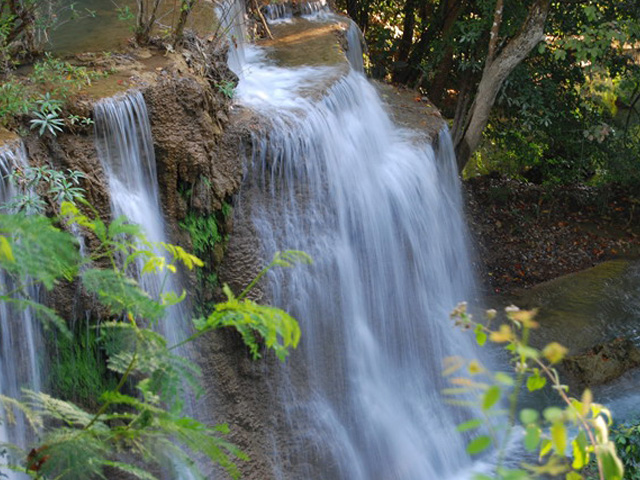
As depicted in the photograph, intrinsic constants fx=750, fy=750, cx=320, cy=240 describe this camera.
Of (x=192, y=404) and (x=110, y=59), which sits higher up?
(x=110, y=59)

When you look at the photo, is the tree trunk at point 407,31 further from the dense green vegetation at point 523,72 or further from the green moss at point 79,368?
the green moss at point 79,368

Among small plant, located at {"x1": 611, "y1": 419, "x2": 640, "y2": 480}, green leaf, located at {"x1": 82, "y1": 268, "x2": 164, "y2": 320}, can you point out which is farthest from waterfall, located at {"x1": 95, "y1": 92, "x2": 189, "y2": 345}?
small plant, located at {"x1": 611, "y1": 419, "x2": 640, "y2": 480}

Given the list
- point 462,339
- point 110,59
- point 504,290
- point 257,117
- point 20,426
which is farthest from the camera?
point 504,290

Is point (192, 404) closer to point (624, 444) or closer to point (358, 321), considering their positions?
point (358, 321)

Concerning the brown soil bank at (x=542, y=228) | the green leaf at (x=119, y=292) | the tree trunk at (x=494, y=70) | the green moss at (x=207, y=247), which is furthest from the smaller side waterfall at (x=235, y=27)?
the green leaf at (x=119, y=292)

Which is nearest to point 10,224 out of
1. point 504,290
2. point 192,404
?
point 192,404

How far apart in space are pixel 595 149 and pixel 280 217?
710 cm

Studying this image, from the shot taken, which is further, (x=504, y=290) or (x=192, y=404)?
(x=504, y=290)

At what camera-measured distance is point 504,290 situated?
1055cm

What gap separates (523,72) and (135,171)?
7.06m

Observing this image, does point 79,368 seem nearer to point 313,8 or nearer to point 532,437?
point 532,437

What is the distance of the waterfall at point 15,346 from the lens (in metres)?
4.73

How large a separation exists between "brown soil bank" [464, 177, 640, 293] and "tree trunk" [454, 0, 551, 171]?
1.28m

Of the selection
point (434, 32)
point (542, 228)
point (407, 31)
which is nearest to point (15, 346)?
point (542, 228)
